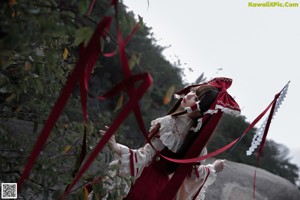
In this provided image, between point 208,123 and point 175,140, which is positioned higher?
point 208,123

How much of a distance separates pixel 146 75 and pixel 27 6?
343mm

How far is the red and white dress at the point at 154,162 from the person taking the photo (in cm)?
208

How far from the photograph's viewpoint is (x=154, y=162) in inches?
88.2

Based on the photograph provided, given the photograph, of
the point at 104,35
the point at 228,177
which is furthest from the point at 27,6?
the point at 228,177

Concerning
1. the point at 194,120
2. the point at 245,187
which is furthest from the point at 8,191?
the point at 245,187

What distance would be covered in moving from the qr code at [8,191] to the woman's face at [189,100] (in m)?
1.23

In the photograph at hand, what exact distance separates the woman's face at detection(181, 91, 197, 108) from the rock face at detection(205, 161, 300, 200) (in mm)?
2038

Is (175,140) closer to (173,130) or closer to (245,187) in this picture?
(173,130)

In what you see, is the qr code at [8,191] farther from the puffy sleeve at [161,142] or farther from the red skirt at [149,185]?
the red skirt at [149,185]

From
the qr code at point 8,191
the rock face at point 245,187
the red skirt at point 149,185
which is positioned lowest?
the rock face at point 245,187

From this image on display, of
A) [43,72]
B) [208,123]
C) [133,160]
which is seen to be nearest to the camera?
[43,72]

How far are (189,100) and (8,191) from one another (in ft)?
4.15

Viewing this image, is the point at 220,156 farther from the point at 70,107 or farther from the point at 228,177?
the point at 70,107

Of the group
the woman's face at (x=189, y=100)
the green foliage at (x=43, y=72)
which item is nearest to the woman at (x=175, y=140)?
the woman's face at (x=189, y=100)
